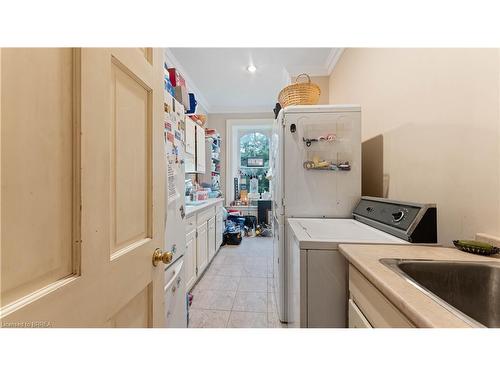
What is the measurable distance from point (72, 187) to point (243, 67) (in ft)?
10.6

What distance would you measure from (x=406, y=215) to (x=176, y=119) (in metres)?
1.48

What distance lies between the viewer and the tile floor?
1886mm

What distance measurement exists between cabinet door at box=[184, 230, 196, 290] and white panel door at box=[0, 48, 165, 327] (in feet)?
4.98

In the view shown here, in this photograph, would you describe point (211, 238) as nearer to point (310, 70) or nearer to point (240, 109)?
point (310, 70)

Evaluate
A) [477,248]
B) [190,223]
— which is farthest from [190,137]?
[477,248]

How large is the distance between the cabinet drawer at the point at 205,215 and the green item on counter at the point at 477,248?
2250 millimetres

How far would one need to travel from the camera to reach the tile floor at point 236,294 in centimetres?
189

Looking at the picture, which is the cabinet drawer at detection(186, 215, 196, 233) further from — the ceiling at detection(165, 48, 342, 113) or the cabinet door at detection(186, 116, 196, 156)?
the ceiling at detection(165, 48, 342, 113)

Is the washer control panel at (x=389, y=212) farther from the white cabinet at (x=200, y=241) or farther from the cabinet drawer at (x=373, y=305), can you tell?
the white cabinet at (x=200, y=241)

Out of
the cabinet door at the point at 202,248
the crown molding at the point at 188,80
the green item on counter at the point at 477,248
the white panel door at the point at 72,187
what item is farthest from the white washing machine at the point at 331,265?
the crown molding at the point at 188,80

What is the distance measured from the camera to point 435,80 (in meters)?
1.22

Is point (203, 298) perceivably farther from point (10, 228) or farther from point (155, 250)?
point (10, 228)
